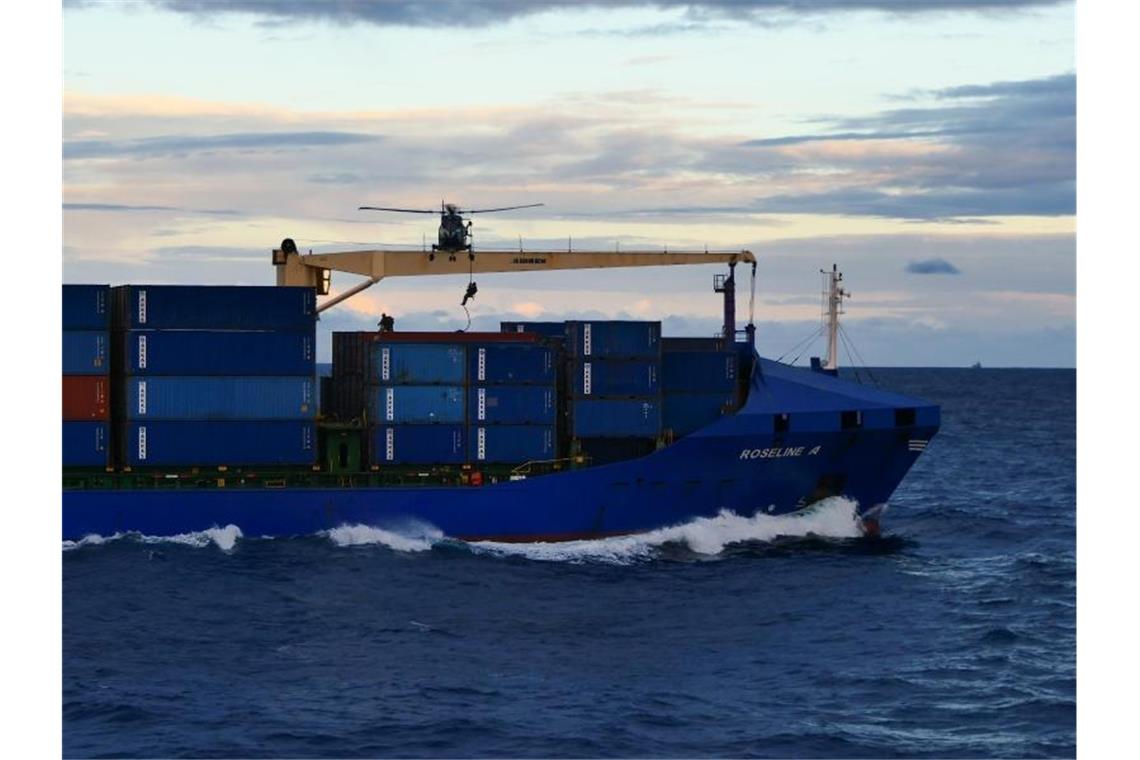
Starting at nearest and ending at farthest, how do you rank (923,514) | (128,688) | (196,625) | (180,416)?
(128,688) → (196,625) → (180,416) → (923,514)

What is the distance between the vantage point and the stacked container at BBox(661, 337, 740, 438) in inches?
2127

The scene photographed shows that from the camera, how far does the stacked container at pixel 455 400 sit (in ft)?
170

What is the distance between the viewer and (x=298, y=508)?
168 ft

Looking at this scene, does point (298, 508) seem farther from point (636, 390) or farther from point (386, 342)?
point (636, 390)

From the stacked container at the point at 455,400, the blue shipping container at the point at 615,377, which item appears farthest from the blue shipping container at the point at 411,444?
the blue shipping container at the point at 615,377

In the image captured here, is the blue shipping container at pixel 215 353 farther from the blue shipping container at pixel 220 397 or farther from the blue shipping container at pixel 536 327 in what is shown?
the blue shipping container at pixel 536 327

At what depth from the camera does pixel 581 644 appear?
39.3 m

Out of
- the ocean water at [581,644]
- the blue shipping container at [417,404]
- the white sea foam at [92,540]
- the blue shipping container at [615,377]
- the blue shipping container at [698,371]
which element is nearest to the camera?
the ocean water at [581,644]

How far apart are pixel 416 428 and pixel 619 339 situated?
23.6 ft

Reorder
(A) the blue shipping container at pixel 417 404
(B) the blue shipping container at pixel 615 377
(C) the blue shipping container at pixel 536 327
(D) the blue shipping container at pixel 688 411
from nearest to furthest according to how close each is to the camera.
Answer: (A) the blue shipping container at pixel 417 404, (B) the blue shipping container at pixel 615 377, (D) the blue shipping container at pixel 688 411, (C) the blue shipping container at pixel 536 327

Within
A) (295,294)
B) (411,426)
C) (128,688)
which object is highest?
(295,294)

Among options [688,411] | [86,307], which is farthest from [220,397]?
[688,411]

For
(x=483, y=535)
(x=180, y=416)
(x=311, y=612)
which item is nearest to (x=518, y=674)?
(x=311, y=612)

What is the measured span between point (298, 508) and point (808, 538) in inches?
658
